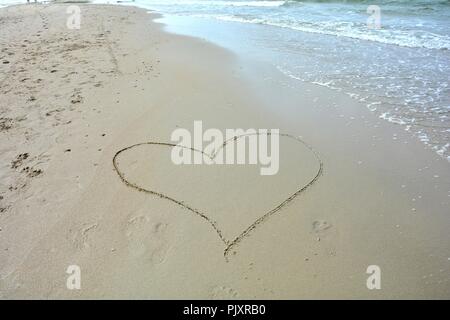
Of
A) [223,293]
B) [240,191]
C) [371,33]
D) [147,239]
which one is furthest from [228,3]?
[223,293]

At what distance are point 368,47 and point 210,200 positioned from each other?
24.2 ft

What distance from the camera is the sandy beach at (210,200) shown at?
2953mm

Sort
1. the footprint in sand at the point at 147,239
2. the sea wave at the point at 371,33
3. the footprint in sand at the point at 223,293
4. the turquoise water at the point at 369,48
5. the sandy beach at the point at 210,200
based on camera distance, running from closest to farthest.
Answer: the footprint in sand at the point at 223,293
the sandy beach at the point at 210,200
the footprint in sand at the point at 147,239
the turquoise water at the point at 369,48
the sea wave at the point at 371,33

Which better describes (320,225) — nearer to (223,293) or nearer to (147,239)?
(223,293)

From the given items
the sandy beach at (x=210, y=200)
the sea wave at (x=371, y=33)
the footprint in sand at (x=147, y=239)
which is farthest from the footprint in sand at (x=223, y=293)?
the sea wave at (x=371, y=33)

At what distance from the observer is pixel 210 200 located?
378 cm

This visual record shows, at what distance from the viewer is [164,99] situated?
6043 mm

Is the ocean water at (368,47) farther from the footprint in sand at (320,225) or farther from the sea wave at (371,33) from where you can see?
the footprint in sand at (320,225)

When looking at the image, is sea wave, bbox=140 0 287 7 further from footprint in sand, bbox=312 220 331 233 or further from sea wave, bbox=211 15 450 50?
footprint in sand, bbox=312 220 331 233

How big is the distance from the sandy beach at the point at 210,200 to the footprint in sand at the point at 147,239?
13mm

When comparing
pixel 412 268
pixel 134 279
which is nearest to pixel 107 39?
pixel 134 279

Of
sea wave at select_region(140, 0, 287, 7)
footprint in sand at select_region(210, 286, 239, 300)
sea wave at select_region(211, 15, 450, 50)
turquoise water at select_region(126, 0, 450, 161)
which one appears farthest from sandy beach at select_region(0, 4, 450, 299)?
sea wave at select_region(140, 0, 287, 7)

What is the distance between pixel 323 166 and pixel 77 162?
3083 millimetres
